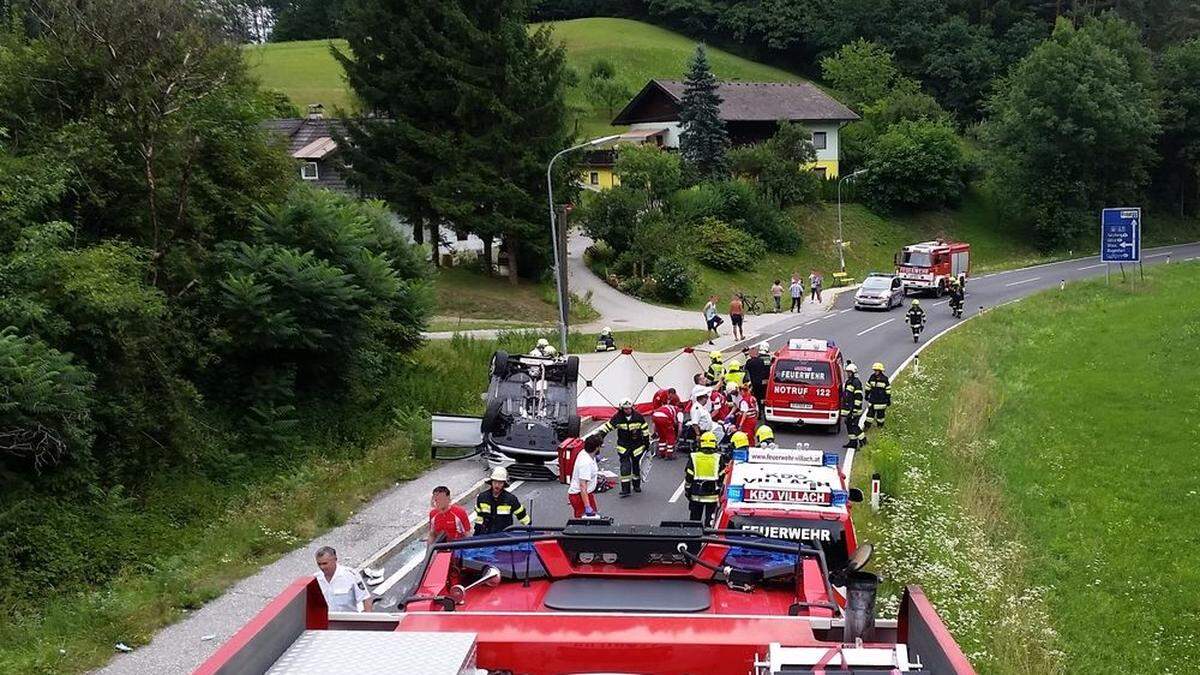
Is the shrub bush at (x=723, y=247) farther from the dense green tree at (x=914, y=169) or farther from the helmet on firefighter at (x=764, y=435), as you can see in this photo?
the helmet on firefighter at (x=764, y=435)

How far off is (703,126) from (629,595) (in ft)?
180

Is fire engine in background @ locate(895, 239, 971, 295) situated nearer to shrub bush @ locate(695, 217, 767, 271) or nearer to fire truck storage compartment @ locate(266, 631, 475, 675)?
shrub bush @ locate(695, 217, 767, 271)

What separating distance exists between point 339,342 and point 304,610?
57.6 feet

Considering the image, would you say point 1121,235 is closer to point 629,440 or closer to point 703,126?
point 703,126

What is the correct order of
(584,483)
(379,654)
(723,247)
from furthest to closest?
1. (723,247)
2. (584,483)
3. (379,654)

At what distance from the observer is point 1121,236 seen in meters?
38.7

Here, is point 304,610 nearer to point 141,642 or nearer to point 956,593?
point 141,642

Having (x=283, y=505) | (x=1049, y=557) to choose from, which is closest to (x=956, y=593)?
(x=1049, y=557)

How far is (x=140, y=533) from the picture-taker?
16.8m

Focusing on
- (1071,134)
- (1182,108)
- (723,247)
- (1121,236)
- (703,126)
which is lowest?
(723,247)

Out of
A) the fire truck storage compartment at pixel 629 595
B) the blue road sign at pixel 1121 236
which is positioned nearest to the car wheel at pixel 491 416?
the fire truck storage compartment at pixel 629 595

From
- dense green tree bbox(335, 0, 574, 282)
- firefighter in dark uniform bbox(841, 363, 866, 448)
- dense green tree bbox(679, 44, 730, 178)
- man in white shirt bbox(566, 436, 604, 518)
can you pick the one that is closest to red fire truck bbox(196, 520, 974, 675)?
man in white shirt bbox(566, 436, 604, 518)

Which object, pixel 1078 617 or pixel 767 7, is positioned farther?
pixel 767 7

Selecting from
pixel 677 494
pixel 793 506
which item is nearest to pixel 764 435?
pixel 677 494
